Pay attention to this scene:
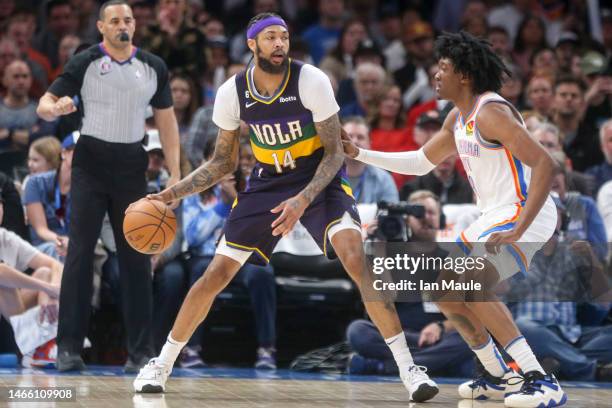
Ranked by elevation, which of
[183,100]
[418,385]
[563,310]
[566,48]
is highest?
[566,48]

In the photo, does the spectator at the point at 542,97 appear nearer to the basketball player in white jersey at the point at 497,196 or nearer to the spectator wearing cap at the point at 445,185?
the spectator wearing cap at the point at 445,185

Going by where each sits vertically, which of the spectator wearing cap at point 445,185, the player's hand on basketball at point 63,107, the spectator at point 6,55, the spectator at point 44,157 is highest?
the spectator at point 6,55

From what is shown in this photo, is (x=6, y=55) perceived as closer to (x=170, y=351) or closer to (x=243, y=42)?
(x=243, y=42)

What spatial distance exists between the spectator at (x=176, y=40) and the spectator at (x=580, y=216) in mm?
4082

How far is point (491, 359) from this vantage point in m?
6.25

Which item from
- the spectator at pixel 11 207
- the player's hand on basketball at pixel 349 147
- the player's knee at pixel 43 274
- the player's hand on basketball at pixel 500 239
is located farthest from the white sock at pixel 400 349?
the spectator at pixel 11 207

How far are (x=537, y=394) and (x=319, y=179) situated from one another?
1670 millimetres

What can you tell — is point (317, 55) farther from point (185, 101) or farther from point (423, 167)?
point (423, 167)

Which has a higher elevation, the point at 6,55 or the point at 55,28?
the point at 55,28

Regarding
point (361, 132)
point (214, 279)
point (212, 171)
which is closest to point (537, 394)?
point (214, 279)

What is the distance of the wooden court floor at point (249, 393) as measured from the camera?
5.98 meters

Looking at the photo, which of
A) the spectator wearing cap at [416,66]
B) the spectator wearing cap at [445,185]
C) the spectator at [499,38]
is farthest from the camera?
the spectator at [499,38]

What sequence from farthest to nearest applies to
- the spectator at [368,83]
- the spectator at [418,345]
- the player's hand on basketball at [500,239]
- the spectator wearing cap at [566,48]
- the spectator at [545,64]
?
the spectator wearing cap at [566,48], the spectator at [545,64], the spectator at [368,83], the spectator at [418,345], the player's hand on basketball at [500,239]

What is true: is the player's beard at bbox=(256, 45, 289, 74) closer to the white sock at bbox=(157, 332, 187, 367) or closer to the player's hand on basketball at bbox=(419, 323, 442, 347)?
the white sock at bbox=(157, 332, 187, 367)
